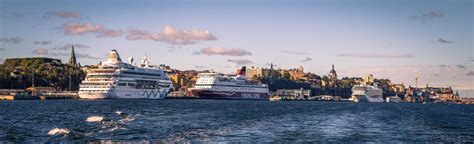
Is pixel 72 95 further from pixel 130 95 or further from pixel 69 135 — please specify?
pixel 69 135

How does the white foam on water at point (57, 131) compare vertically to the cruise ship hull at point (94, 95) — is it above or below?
below

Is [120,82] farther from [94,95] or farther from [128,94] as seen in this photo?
[94,95]

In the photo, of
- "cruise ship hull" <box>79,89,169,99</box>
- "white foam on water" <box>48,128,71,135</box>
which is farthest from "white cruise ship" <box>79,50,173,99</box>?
"white foam on water" <box>48,128,71,135</box>

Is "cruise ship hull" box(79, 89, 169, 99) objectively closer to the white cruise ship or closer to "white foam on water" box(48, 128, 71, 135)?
the white cruise ship

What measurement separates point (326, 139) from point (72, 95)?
14490cm

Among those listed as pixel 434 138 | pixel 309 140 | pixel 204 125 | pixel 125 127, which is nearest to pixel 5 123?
pixel 125 127

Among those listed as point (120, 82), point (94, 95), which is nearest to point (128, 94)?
point (120, 82)

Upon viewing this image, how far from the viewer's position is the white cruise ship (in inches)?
6467

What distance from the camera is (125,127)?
58.0 m

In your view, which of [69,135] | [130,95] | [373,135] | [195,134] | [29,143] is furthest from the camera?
[130,95]

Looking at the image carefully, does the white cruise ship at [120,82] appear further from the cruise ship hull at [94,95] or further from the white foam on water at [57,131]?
the white foam on water at [57,131]

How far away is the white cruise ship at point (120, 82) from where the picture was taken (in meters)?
164

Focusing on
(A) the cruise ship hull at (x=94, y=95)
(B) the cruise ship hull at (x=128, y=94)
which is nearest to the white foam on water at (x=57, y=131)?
(A) the cruise ship hull at (x=94, y=95)

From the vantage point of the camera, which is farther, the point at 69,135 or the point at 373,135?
the point at 373,135
